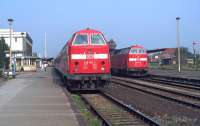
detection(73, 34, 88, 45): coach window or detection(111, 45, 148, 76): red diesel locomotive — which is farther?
detection(111, 45, 148, 76): red diesel locomotive

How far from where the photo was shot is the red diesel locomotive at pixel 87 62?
2407 cm

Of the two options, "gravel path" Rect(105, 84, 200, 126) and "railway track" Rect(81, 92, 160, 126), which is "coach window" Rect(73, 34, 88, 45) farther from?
"railway track" Rect(81, 92, 160, 126)

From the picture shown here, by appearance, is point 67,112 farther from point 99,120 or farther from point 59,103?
point 59,103

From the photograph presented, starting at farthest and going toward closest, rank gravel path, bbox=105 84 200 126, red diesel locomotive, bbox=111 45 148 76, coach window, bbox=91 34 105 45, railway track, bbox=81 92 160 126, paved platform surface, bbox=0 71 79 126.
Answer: red diesel locomotive, bbox=111 45 148 76 → coach window, bbox=91 34 105 45 → gravel path, bbox=105 84 200 126 → railway track, bbox=81 92 160 126 → paved platform surface, bbox=0 71 79 126

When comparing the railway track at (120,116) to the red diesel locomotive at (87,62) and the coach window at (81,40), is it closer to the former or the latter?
the red diesel locomotive at (87,62)

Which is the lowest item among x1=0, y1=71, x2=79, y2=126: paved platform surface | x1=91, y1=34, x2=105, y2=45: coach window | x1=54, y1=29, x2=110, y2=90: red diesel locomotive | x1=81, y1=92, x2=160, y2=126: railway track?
x1=81, y1=92, x2=160, y2=126: railway track

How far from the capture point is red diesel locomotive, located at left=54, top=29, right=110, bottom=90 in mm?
24066

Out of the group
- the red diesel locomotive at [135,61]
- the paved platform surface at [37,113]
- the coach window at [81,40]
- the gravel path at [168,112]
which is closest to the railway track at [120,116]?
the gravel path at [168,112]

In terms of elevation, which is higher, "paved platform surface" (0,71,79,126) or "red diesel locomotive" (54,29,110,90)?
"red diesel locomotive" (54,29,110,90)

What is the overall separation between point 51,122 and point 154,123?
269 centimetres

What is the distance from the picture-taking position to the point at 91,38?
81.5ft

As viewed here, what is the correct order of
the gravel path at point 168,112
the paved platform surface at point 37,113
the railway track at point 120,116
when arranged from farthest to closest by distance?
the gravel path at point 168,112 → the railway track at point 120,116 → the paved platform surface at point 37,113

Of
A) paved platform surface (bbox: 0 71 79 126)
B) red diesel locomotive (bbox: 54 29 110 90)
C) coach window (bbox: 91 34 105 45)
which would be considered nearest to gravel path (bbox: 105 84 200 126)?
paved platform surface (bbox: 0 71 79 126)

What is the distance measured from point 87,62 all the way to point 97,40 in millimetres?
1366
